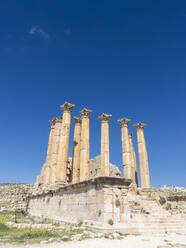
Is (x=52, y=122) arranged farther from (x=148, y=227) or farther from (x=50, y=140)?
(x=148, y=227)

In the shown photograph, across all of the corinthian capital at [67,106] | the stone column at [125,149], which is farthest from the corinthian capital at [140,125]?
the corinthian capital at [67,106]

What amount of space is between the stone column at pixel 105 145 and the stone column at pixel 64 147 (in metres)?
3.59

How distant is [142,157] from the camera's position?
2150 cm

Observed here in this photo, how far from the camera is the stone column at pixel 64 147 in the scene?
1696 cm

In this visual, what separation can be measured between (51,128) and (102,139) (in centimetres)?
732

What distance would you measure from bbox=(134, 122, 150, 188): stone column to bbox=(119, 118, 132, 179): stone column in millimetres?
1498

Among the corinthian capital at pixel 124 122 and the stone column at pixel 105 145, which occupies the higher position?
the corinthian capital at pixel 124 122

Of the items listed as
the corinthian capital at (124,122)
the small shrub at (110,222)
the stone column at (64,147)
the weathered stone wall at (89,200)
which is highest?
the corinthian capital at (124,122)

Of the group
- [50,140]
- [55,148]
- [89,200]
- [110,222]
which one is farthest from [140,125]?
[110,222]

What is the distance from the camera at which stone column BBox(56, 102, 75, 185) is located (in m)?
17.0

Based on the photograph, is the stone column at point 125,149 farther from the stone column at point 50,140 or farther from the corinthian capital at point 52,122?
the stone column at point 50,140

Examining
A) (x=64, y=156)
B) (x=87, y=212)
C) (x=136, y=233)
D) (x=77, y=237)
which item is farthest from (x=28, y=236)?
(x=64, y=156)

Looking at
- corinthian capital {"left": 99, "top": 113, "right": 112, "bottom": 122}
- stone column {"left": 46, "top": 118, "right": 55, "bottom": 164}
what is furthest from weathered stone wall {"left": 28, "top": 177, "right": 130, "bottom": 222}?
corinthian capital {"left": 99, "top": 113, "right": 112, "bottom": 122}

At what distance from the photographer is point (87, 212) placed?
29.6 ft
